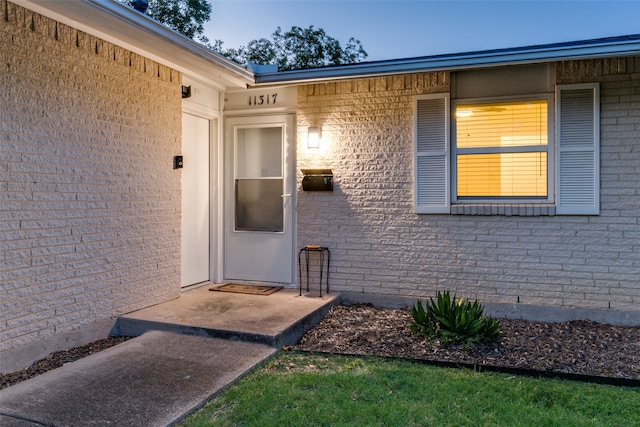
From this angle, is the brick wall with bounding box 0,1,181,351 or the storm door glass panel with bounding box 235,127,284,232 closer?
the brick wall with bounding box 0,1,181,351

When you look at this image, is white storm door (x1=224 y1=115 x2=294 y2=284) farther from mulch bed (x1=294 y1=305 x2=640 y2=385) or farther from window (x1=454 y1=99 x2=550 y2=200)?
window (x1=454 y1=99 x2=550 y2=200)

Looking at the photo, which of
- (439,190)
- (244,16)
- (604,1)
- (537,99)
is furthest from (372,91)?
(604,1)

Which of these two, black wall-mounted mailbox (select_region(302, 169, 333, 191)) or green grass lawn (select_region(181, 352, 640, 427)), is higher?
black wall-mounted mailbox (select_region(302, 169, 333, 191))

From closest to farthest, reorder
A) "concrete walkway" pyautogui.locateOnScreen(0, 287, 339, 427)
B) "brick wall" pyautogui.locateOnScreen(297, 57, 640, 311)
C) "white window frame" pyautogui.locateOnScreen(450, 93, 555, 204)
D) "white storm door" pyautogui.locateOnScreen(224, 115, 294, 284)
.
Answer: "concrete walkway" pyautogui.locateOnScreen(0, 287, 339, 427)
"brick wall" pyautogui.locateOnScreen(297, 57, 640, 311)
"white window frame" pyautogui.locateOnScreen(450, 93, 555, 204)
"white storm door" pyautogui.locateOnScreen(224, 115, 294, 284)

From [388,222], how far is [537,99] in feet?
7.07

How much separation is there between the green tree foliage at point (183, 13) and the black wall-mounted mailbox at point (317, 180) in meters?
10.6

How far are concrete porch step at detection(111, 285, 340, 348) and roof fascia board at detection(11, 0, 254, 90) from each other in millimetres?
2588

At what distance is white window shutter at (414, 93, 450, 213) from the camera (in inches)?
216

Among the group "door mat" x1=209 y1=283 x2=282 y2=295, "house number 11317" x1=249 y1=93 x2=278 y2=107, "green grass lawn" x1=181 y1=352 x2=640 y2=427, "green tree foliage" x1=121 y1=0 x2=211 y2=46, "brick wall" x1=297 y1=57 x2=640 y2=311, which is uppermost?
"green tree foliage" x1=121 y1=0 x2=211 y2=46

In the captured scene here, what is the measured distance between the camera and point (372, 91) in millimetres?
5805

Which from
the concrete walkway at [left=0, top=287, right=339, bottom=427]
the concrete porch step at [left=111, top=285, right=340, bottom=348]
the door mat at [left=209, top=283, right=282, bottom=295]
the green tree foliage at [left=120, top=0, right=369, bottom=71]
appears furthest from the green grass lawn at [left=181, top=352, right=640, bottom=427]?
the green tree foliage at [left=120, top=0, right=369, bottom=71]

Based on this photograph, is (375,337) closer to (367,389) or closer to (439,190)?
(367,389)

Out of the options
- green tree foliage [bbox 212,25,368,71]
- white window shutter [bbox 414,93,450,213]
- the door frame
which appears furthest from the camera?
green tree foliage [bbox 212,25,368,71]

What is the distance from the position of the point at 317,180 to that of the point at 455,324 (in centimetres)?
250
